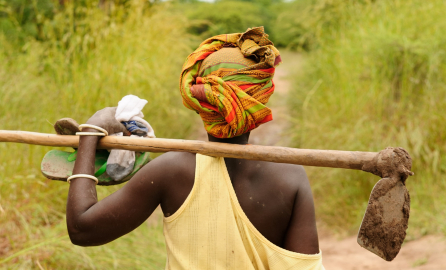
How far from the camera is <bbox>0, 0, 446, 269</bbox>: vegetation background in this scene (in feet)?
10.1

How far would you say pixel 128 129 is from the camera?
1.65m

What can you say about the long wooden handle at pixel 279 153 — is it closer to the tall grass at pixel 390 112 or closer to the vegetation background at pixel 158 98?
the vegetation background at pixel 158 98

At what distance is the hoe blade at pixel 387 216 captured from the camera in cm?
126

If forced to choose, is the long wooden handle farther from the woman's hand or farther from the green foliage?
the green foliage

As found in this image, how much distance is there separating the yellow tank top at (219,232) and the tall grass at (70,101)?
4.54ft

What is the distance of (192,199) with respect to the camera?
131cm

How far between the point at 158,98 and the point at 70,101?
956 mm

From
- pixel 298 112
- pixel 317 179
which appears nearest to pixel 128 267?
pixel 317 179

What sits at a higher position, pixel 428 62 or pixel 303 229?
pixel 303 229

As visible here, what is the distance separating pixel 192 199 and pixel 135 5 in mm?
4311

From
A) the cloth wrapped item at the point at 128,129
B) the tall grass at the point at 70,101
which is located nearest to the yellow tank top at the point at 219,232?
the cloth wrapped item at the point at 128,129

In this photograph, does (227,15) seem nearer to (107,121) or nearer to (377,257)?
(377,257)

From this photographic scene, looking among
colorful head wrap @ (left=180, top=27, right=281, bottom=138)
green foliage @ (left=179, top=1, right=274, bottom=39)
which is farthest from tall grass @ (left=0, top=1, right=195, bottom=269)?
green foliage @ (left=179, top=1, right=274, bottom=39)

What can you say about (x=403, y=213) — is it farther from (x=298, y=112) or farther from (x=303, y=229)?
(x=298, y=112)
